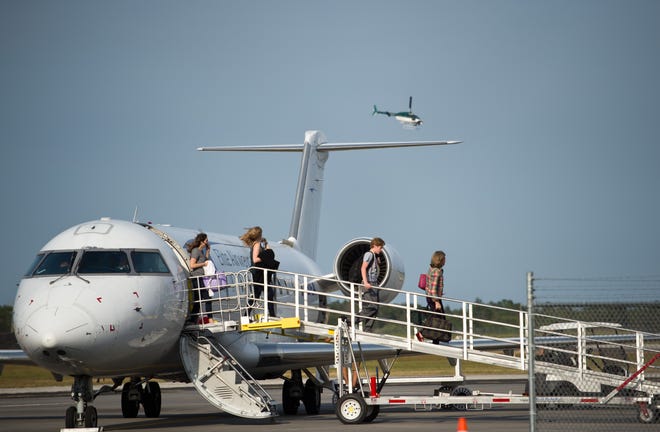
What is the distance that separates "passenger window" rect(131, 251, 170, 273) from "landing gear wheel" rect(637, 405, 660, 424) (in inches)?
338

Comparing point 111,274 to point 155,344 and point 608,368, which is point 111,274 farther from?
point 608,368

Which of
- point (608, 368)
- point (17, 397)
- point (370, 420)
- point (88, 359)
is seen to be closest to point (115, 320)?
point (88, 359)

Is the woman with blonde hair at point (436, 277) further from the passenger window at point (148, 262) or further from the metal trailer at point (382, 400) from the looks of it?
the passenger window at point (148, 262)

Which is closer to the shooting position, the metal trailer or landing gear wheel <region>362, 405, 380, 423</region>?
the metal trailer

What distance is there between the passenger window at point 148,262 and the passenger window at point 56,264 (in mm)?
1054

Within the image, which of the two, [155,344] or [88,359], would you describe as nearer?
[88,359]

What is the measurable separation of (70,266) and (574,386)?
12475 millimetres

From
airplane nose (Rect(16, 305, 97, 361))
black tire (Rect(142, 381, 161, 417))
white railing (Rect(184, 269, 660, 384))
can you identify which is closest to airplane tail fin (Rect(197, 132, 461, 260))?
white railing (Rect(184, 269, 660, 384))

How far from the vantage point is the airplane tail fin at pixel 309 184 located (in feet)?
104

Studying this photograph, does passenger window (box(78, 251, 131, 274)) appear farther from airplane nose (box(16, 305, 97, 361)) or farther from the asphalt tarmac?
the asphalt tarmac

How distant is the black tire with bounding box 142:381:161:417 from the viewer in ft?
70.4

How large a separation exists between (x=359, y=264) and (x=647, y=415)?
1080 cm

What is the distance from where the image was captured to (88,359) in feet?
51.9

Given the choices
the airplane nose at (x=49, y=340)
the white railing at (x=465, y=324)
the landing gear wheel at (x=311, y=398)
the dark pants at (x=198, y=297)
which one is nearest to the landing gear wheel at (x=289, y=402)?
the landing gear wheel at (x=311, y=398)
